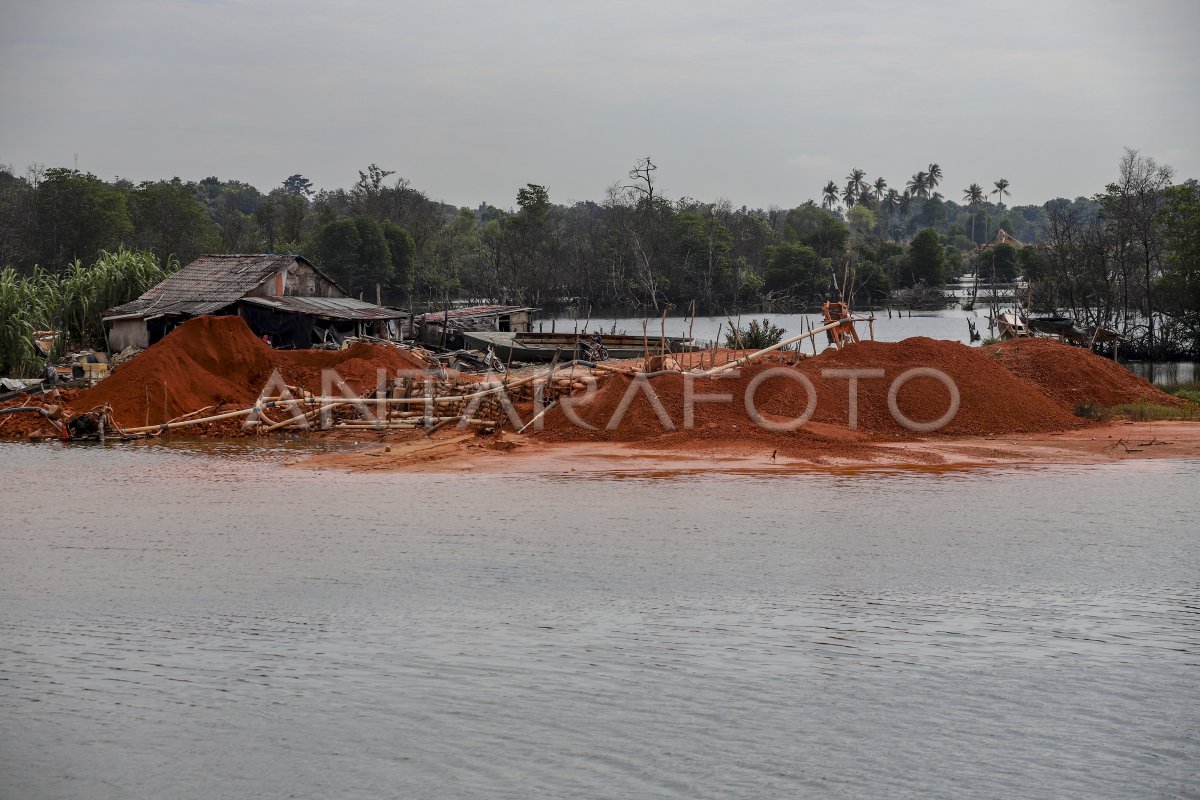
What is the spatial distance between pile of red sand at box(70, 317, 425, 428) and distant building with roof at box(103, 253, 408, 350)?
4824mm

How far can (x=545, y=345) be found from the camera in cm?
3466

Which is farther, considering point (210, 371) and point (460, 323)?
point (460, 323)

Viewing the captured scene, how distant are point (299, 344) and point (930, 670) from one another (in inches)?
1049

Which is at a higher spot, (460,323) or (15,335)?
(460,323)

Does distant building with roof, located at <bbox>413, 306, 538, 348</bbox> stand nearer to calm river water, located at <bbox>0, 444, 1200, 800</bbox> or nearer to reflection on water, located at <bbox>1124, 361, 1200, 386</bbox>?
reflection on water, located at <bbox>1124, 361, 1200, 386</bbox>

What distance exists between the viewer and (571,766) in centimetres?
775

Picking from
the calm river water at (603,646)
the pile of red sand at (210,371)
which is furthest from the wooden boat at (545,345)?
the calm river water at (603,646)

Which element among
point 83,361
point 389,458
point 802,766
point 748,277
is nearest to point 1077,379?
point 389,458

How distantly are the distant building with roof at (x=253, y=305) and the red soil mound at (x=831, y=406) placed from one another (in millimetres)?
13521

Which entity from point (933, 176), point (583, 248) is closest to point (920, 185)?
point (933, 176)

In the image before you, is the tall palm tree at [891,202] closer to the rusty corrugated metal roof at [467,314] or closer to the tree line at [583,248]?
the tree line at [583,248]

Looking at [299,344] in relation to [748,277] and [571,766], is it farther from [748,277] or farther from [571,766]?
[748,277]

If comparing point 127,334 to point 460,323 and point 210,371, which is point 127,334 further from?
point 460,323

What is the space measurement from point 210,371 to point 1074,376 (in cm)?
1891
